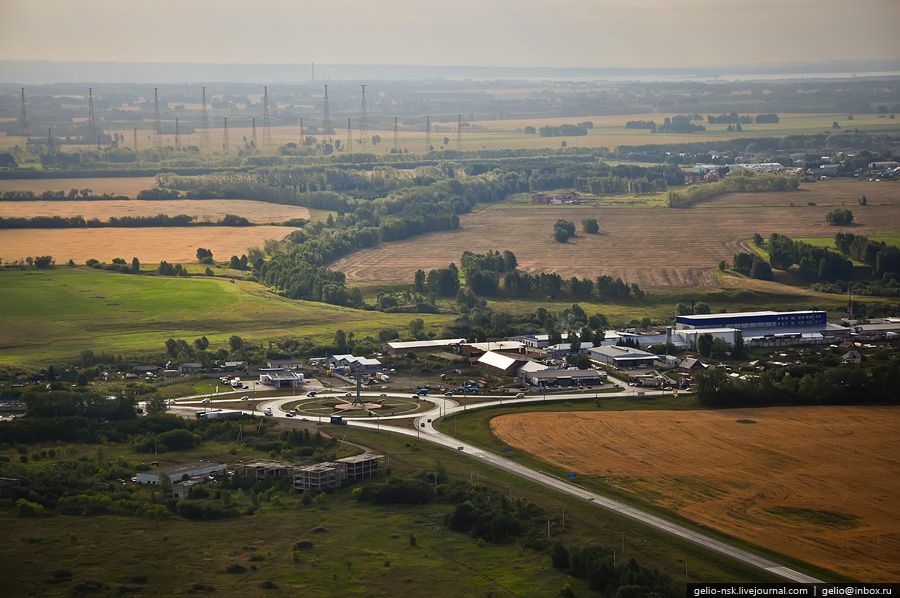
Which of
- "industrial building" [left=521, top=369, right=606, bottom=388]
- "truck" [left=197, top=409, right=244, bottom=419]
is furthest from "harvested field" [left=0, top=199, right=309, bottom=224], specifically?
"truck" [left=197, top=409, right=244, bottom=419]

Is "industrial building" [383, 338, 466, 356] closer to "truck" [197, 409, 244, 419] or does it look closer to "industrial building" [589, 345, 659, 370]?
"industrial building" [589, 345, 659, 370]

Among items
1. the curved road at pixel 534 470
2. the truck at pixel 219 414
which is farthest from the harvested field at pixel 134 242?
the truck at pixel 219 414

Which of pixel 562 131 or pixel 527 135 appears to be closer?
pixel 527 135

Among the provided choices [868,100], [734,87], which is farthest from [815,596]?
[734,87]

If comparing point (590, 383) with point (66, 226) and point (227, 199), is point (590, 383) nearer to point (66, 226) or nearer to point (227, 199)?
point (66, 226)

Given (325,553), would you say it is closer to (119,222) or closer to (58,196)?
(119,222)

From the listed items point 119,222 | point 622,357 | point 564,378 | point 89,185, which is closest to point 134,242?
point 119,222

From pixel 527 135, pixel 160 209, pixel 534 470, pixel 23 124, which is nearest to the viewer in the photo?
pixel 534 470

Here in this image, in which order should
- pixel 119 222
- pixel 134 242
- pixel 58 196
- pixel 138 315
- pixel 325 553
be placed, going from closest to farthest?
pixel 325 553, pixel 138 315, pixel 134 242, pixel 119 222, pixel 58 196
